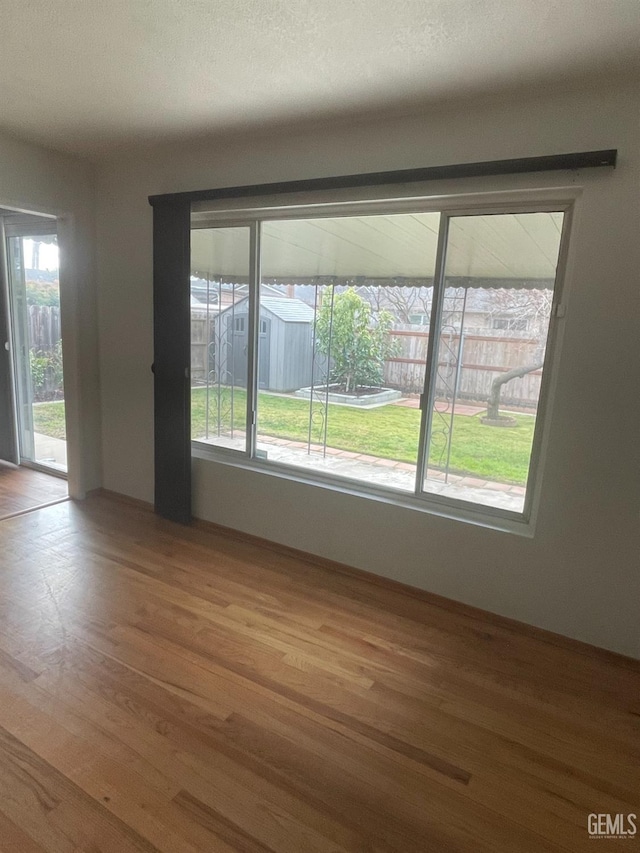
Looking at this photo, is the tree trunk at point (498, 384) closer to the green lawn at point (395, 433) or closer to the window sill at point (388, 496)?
the green lawn at point (395, 433)

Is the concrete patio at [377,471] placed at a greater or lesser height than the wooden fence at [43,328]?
lesser

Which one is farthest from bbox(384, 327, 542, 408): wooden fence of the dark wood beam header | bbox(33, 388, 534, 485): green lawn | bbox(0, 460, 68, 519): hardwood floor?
bbox(0, 460, 68, 519): hardwood floor

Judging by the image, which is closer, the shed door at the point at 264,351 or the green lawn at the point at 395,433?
the green lawn at the point at 395,433

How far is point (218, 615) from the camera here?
2.52 meters

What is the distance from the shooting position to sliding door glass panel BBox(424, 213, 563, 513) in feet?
7.91

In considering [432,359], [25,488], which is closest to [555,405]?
[432,359]

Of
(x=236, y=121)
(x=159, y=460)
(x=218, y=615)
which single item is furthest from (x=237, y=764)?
(x=236, y=121)

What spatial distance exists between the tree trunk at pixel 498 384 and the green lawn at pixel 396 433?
7 centimetres

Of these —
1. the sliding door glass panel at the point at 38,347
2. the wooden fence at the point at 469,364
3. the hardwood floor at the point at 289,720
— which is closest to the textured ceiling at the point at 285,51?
the wooden fence at the point at 469,364

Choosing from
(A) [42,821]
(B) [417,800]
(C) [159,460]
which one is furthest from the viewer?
(C) [159,460]

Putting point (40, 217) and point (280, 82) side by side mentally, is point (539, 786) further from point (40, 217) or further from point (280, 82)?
point (40, 217)

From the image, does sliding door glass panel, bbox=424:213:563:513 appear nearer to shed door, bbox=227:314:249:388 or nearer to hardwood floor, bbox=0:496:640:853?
hardwood floor, bbox=0:496:640:853

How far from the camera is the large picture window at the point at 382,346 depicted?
2492 millimetres

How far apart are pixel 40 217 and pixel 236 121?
2.15 m
